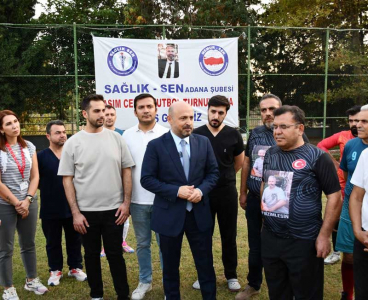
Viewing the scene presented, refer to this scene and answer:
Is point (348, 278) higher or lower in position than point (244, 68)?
lower

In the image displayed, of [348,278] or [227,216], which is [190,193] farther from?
[348,278]

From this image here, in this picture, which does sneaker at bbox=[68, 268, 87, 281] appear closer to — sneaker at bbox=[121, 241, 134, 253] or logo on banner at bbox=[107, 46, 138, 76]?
sneaker at bbox=[121, 241, 134, 253]

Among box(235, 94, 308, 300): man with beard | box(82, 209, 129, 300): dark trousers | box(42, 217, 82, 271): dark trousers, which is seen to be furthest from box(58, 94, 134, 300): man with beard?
box(235, 94, 308, 300): man with beard

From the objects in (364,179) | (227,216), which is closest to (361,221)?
(364,179)

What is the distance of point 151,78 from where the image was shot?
10.4m

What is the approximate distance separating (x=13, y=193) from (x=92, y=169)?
0.84 m

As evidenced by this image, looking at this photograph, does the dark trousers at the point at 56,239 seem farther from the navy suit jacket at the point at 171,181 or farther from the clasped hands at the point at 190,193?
the clasped hands at the point at 190,193

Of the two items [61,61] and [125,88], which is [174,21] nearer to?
[61,61]

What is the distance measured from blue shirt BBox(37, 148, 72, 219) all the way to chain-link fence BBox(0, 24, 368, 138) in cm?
720

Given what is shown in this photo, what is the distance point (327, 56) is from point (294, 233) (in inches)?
435

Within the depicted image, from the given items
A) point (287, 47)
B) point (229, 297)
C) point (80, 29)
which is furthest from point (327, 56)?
point (229, 297)

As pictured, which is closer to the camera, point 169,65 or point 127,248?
point 127,248

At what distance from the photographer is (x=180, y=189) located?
3.06 metres

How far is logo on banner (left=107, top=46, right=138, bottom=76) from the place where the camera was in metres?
10.1
